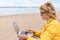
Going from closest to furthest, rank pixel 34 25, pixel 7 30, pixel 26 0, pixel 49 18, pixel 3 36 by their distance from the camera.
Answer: pixel 49 18
pixel 3 36
pixel 7 30
pixel 34 25
pixel 26 0

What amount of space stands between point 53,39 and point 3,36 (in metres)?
2.37

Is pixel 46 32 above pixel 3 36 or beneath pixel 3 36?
above

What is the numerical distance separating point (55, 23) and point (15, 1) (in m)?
7.57

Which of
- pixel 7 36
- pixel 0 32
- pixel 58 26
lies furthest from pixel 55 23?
pixel 0 32

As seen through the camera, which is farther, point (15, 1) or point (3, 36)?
point (15, 1)

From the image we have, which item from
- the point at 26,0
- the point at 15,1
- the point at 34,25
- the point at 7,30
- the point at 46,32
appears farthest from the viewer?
the point at 26,0

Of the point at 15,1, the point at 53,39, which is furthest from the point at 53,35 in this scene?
the point at 15,1

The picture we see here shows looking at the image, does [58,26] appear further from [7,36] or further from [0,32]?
[0,32]

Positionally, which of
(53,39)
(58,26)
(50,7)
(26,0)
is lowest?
(26,0)

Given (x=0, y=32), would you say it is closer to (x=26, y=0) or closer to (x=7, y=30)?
(x=7, y=30)

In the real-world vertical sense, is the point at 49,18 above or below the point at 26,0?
above

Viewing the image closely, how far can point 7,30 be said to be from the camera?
4461 mm

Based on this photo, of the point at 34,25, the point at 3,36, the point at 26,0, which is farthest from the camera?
the point at 26,0

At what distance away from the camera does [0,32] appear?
4266 millimetres
